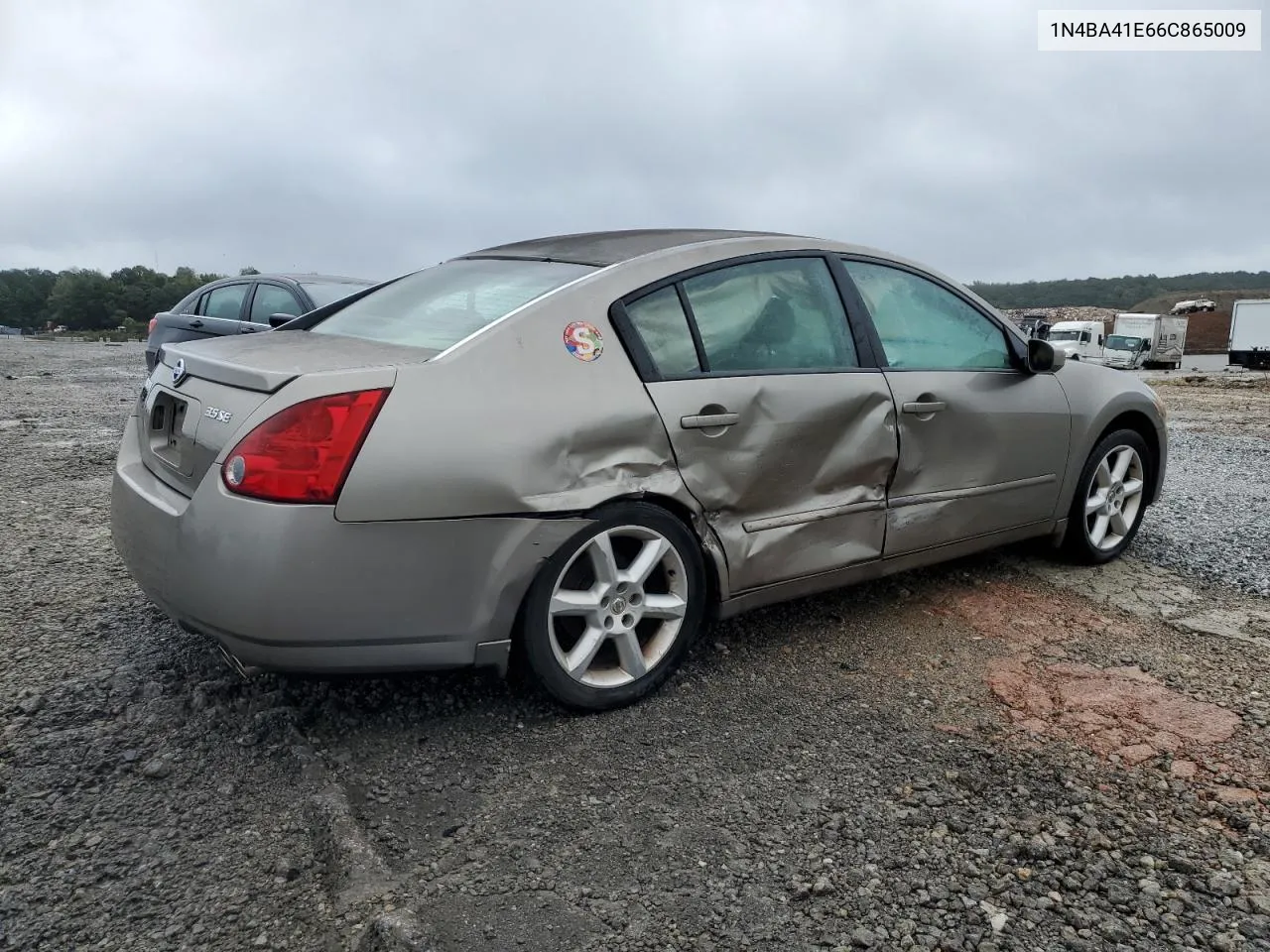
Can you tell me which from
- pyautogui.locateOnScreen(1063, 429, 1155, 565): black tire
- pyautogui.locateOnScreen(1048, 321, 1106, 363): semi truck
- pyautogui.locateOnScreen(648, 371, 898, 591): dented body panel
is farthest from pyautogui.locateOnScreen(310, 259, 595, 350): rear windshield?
pyautogui.locateOnScreen(1048, 321, 1106, 363): semi truck

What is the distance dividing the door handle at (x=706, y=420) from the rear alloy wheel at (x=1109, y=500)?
2155 mm

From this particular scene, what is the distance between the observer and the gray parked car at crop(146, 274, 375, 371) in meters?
8.73

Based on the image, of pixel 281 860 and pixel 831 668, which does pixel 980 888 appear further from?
pixel 281 860

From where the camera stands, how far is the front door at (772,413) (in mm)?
2965

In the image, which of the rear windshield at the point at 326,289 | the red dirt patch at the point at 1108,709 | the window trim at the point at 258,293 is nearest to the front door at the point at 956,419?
the red dirt patch at the point at 1108,709

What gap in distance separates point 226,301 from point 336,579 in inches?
338

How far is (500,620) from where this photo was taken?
103 inches

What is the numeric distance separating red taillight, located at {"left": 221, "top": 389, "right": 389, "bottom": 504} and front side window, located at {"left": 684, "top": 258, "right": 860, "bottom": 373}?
3.85ft

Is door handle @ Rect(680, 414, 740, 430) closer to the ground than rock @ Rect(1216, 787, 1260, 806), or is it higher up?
higher up

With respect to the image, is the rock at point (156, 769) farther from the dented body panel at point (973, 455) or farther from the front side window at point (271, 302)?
the front side window at point (271, 302)

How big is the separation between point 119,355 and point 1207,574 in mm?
25084

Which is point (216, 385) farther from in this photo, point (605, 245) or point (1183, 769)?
point (1183, 769)

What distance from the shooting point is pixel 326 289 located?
345 inches

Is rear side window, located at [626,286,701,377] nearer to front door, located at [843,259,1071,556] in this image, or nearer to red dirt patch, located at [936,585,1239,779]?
front door, located at [843,259,1071,556]
